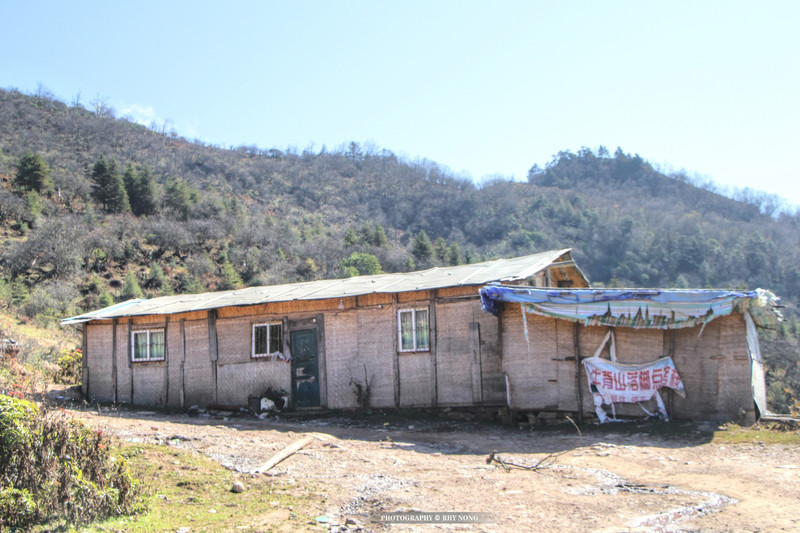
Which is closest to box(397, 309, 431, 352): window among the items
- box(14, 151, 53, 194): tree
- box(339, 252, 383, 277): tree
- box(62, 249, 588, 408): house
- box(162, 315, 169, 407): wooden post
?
box(62, 249, 588, 408): house

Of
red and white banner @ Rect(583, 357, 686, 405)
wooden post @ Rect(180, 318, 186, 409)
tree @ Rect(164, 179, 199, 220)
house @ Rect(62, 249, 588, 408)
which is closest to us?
red and white banner @ Rect(583, 357, 686, 405)

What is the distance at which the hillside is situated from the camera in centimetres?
3534

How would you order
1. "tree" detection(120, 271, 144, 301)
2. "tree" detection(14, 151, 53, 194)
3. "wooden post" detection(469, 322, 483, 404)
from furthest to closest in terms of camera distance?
"tree" detection(14, 151, 53, 194) < "tree" detection(120, 271, 144, 301) < "wooden post" detection(469, 322, 483, 404)

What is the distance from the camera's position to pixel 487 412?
12039 mm

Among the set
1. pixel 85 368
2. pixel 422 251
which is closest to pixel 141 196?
pixel 422 251

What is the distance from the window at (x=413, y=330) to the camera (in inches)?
498

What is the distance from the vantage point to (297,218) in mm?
56344

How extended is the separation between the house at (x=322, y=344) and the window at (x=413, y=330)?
0.02 metres

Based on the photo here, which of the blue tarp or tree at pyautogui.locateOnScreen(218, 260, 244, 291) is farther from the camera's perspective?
tree at pyautogui.locateOnScreen(218, 260, 244, 291)

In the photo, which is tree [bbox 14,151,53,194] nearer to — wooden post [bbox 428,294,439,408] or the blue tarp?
wooden post [bbox 428,294,439,408]

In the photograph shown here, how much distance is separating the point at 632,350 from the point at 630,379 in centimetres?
55

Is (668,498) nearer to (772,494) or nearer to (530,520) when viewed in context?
(772,494)

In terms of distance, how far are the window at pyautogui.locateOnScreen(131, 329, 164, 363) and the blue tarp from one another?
30.5 ft

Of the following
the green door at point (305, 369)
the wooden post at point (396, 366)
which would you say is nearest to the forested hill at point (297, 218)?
the green door at point (305, 369)
